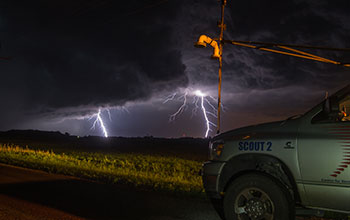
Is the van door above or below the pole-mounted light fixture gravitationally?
below

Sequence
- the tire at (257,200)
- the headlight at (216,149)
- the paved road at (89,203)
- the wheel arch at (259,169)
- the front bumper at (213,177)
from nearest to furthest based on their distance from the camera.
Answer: the tire at (257,200) → the wheel arch at (259,169) → the front bumper at (213,177) → the headlight at (216,149) → the paved road at (89,203)

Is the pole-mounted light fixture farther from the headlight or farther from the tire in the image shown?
the tire

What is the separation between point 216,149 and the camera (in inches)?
196

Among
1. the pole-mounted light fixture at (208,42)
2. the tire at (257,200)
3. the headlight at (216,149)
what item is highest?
the pole-mounted light fixture at (208,42)

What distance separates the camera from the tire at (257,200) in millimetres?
4105

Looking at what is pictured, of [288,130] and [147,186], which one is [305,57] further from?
[288,130]

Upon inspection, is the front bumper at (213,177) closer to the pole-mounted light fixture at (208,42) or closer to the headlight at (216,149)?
the headlight at (216,149)

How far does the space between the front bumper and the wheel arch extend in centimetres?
7

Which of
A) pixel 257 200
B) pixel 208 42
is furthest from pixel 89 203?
pixel 208 42

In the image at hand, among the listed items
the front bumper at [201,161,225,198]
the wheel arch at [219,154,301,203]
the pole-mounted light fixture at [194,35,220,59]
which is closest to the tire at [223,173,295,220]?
the wheel arch at [219,154,301,203]

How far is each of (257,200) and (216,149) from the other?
1.05 m

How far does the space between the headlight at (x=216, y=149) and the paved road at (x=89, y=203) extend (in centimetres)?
120

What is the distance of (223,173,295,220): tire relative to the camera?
4.11m

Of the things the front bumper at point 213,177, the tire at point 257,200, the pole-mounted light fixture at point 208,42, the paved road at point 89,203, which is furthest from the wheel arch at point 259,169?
the pole-mounted light fixture at point 208,42
